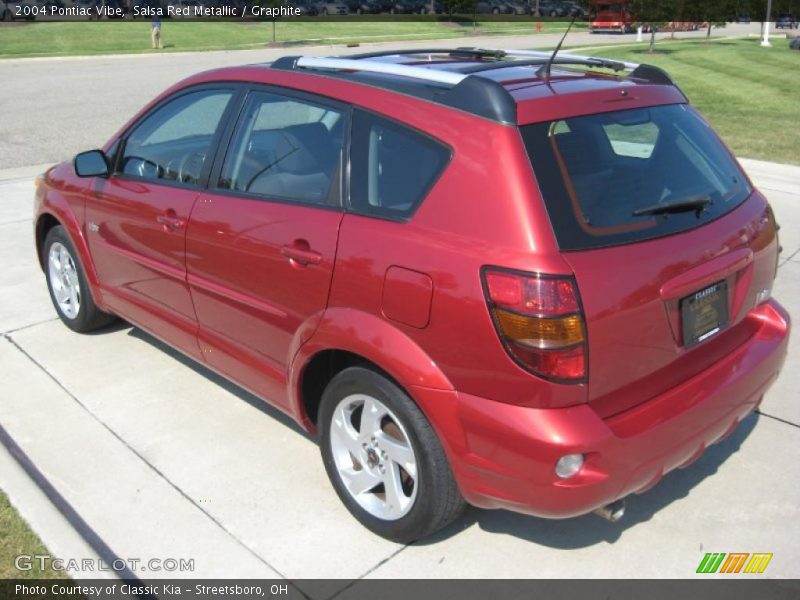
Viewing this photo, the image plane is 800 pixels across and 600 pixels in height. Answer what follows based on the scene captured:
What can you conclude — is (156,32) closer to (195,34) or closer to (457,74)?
(195,34)

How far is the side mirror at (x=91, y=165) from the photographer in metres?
4.48

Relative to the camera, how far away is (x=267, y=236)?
341 cm

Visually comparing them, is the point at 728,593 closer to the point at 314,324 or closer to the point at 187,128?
the point at 314,324

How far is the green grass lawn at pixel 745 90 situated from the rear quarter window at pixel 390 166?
8.55 m

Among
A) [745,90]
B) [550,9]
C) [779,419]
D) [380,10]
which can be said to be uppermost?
[550,9]

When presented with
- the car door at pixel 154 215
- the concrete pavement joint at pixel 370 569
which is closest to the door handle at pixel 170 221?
the car door at pixel 154 215

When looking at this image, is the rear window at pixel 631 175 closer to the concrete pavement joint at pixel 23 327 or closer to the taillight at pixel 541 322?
the taillight at pixel 541 322

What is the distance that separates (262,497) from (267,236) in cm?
113

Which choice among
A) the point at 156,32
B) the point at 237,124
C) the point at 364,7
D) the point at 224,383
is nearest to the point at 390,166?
the point at 237,124

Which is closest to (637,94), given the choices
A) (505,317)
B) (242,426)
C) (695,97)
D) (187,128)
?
(505,317)

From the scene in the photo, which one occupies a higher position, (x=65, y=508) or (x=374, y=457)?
(x=374, y=457)

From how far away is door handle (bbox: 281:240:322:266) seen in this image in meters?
3.18

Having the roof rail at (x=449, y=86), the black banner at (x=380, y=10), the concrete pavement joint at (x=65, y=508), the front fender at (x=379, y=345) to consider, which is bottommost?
the concrete pavement joint at (x=65, y=508)

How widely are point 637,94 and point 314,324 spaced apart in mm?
1535
